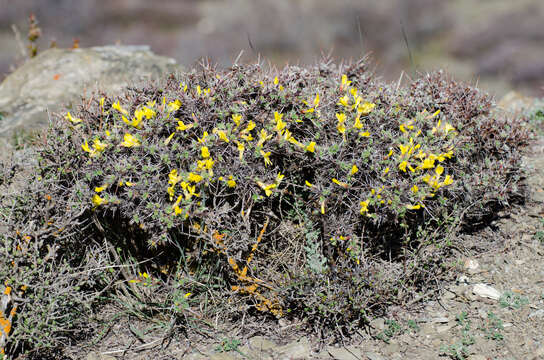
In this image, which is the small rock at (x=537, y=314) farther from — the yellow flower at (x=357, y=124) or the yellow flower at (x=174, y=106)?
the yellow flower at (x=174, y=106)

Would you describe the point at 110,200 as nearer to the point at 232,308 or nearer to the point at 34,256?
the point at 34,256

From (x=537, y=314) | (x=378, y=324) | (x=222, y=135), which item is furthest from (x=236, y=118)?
(x=537, y=314)

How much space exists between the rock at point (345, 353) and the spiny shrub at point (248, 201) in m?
0.10

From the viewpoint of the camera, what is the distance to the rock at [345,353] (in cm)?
257

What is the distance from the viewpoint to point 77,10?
19.9 meters

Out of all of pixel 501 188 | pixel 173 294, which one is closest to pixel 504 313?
pixel 501 188

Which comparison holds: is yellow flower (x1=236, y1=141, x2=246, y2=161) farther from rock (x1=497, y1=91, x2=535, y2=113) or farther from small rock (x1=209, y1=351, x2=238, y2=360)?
rock (x1=497, y1=91, x2=535, y2=113)

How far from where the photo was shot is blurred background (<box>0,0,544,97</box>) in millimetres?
15000

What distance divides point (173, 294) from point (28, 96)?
330 cm

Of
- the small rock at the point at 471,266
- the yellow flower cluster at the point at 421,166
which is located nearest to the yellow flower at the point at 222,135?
the yellow flower cluster at the point at 421,166

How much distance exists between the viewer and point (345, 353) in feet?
8.54

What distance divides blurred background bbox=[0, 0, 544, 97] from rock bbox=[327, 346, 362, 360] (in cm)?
1182

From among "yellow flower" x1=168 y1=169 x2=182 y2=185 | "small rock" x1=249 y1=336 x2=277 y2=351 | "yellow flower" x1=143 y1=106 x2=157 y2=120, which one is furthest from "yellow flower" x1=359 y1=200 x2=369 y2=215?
"yellow flower" x1=143 y1=106 x2=157 y2=120

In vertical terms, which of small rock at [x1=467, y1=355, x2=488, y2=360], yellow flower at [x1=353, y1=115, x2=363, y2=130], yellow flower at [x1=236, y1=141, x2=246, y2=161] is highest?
yellow flower at [x1=353, y1=115, x2=363, y2=130]
